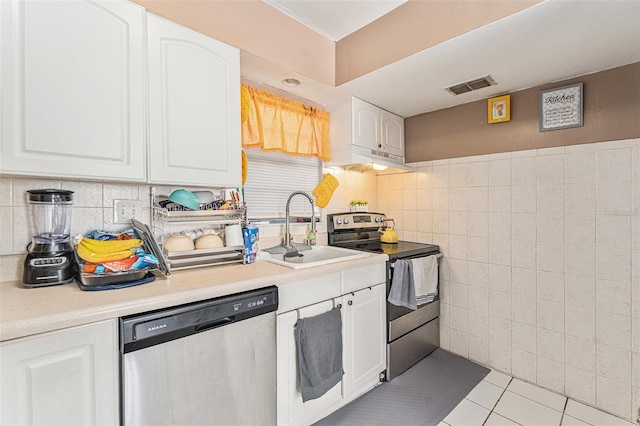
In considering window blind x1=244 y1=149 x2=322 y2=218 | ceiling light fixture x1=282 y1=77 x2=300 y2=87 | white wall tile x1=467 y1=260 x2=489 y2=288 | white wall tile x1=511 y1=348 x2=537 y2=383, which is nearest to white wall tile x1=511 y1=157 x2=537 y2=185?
white wall tile x1=467 y1=260 x2=489 y2=288

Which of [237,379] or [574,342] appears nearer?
[237,379]

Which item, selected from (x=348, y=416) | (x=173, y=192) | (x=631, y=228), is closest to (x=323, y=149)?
(x=173, y=192)

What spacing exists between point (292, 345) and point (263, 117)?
145cm

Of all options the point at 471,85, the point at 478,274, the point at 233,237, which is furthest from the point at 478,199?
the point at 233,237

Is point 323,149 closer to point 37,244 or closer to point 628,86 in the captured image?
point 37,244

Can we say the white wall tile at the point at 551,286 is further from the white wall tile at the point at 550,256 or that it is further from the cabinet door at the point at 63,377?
the cabinet door at the point at 63,377

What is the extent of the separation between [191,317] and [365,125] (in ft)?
6.22

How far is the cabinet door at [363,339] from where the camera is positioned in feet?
5.74

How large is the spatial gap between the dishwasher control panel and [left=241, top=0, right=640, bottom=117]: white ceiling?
137 cm

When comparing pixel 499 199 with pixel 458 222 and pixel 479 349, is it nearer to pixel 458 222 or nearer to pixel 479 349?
pixel 458 222

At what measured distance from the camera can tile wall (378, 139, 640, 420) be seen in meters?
1.72

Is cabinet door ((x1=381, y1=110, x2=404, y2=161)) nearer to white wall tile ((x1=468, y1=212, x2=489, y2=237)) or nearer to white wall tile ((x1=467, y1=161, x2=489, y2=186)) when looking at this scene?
white wall tile ((x1=467, y1=161, x2=489, y2=186))

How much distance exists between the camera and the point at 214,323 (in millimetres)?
1167

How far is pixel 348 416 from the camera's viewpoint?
170 cm
